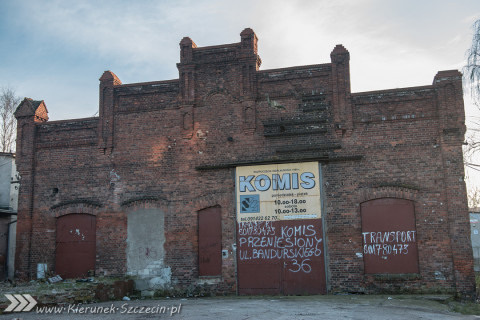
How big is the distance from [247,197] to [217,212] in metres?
1.07

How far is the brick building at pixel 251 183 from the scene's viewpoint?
1277cm

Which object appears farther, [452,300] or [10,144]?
[10,144]

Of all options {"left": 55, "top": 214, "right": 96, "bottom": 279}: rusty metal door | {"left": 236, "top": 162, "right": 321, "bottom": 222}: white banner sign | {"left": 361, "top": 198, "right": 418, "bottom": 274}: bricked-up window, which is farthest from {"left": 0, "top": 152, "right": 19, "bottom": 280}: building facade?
{"left": 361, "top": 198, "right": 418, "bottom": 274}: bricked-up window

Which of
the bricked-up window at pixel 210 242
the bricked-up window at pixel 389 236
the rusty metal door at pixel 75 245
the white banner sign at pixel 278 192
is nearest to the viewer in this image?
the bricked-up window at pixel 389 236

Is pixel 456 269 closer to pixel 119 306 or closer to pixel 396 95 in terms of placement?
pixel 396 95

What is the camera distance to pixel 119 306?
11.2m

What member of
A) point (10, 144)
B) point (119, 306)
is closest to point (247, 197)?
point (119, 306)

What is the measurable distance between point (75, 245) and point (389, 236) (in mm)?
9851

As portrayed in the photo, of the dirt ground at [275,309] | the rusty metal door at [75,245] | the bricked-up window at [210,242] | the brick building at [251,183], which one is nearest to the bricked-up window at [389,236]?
the brick building at [251,183]

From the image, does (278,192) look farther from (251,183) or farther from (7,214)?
(7,214)

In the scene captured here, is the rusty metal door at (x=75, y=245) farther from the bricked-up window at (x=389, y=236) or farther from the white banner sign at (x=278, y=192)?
the bricked-up window at (x=389, y=236)

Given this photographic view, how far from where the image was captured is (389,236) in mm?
12812

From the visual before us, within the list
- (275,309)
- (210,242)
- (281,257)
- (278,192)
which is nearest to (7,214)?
(210,242)

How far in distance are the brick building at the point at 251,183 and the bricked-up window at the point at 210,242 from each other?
44 mm
